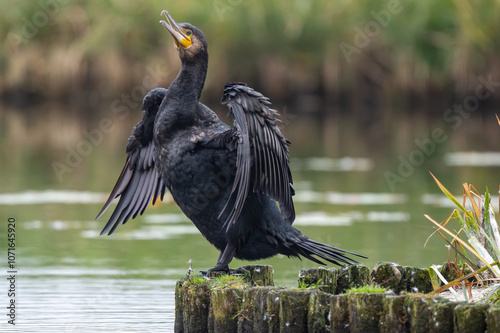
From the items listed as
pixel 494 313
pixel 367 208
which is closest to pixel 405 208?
pixel 367 208

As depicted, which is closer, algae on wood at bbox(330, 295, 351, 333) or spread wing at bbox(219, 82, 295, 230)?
algae on wood at bbox(330, 295, 351, 333)

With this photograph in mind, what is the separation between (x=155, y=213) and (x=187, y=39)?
5797 millimetres

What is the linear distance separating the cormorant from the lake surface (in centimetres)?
→ 85

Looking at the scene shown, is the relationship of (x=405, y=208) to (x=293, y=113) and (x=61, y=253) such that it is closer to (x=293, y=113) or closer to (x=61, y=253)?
(x=61, y=253)

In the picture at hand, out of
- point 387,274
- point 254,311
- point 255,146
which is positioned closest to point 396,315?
point 254,311

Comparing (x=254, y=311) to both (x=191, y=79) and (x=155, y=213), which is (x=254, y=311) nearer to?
(x=191, y=79)

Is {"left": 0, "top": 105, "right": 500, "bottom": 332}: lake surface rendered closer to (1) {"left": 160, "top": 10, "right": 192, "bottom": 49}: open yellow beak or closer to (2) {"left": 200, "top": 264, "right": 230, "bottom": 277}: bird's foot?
(2) {"left": 200, "top": 264, "right": 230, "bottom": 277}: bird's foot

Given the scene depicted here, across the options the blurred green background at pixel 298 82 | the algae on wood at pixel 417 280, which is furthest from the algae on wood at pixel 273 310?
the blurred green background at pixel 298 82

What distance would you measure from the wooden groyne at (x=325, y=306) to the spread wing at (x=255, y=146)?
481 millimetres

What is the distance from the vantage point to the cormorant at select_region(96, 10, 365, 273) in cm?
593

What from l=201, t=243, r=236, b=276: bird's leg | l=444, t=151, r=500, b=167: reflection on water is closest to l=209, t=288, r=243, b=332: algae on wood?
l=201, t=243, r=236, b=276: bird's leg

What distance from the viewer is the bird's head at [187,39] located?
6.43 meters

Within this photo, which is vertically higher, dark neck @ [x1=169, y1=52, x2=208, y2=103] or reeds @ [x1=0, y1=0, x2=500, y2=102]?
reeds @ [x1=0, y1=0, x2=500, y2=102]

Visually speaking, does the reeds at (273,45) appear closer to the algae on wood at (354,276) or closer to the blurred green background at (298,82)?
the blurred green background at (298,82)
